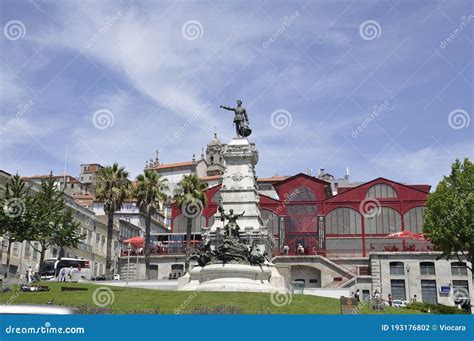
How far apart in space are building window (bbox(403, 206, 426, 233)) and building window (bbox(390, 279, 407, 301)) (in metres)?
11.6

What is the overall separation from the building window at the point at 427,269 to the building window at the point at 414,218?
10.00m

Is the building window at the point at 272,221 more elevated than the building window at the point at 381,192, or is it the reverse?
the building window at the point at 381,192

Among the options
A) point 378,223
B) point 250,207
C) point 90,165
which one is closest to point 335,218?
point 378,223

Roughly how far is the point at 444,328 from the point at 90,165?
12405 cm

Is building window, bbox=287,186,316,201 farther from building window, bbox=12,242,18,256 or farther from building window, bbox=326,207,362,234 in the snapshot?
building window, bbox=12,242,18,256

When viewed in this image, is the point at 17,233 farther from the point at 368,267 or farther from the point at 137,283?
the point at 368,267

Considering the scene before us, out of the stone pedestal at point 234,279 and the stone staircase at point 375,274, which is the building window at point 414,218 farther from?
the stone pedestal at point 234,279

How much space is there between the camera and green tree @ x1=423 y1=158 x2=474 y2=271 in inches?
1519

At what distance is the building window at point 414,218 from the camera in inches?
2562

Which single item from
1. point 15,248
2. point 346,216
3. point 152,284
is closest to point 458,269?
point 346,216

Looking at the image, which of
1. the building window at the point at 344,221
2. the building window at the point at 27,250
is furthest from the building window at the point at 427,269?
the building window at the point at 27,250

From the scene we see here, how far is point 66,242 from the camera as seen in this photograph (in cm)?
4828

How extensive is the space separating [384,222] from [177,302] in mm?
42432

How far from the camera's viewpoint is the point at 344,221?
66312 mm
